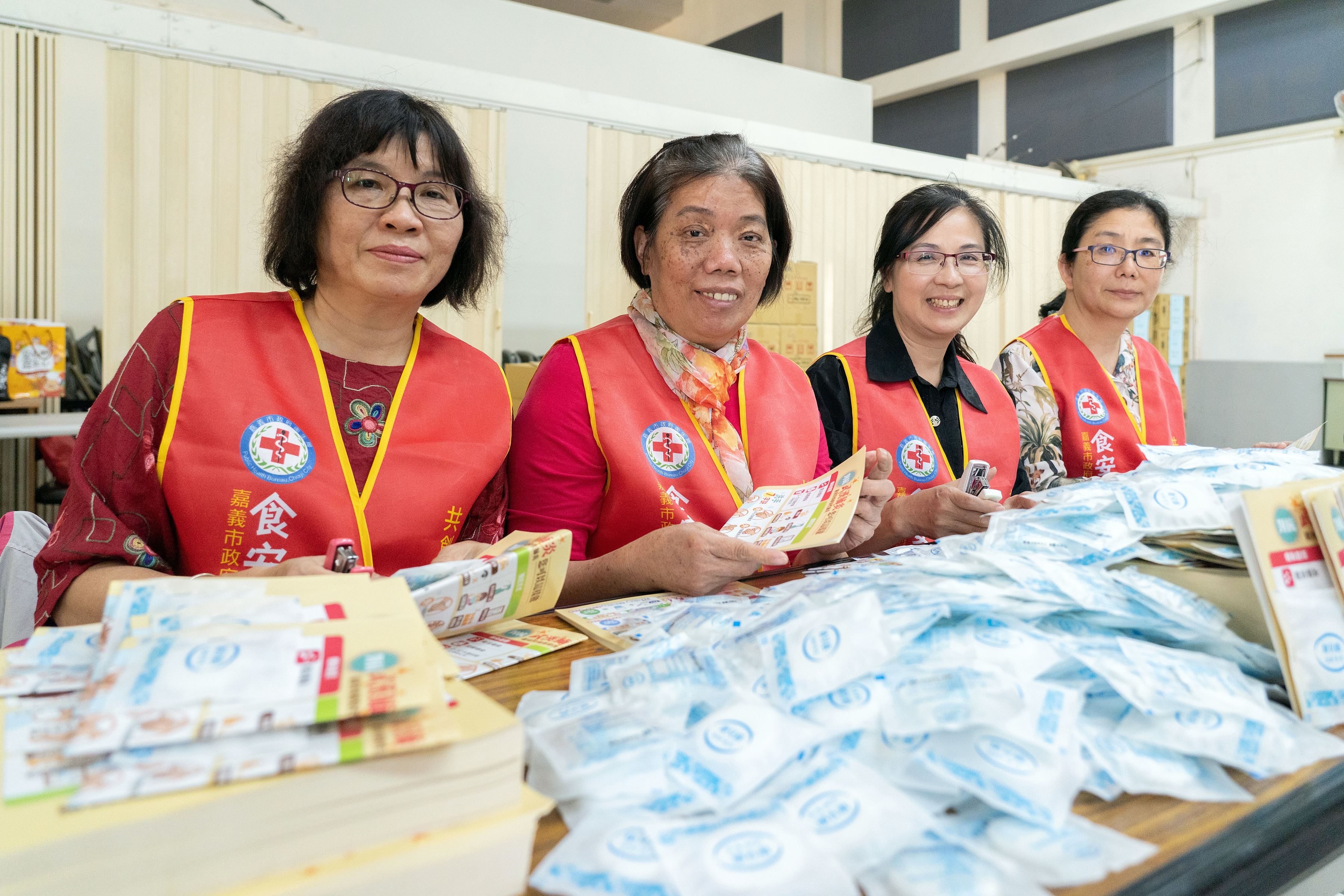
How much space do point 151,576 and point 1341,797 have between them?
1.42m

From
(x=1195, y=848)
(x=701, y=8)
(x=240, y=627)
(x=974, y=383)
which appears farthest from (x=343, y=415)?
(x=701, y=8)

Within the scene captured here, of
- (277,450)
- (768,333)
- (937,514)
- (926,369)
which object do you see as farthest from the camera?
(768,333)

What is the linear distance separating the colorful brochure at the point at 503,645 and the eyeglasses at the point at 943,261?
1503 millimetres

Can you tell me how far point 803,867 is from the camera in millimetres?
544

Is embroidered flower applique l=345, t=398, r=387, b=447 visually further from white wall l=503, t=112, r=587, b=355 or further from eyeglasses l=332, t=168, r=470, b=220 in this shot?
white wall l=503, t=112, r=587, b=355

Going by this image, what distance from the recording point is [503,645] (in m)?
1.02

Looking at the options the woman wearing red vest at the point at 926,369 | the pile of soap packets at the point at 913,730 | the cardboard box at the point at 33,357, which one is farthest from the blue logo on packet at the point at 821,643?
the cardboard box at the point at 33,357

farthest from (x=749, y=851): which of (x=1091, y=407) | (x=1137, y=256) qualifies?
(x=1137, y=256)

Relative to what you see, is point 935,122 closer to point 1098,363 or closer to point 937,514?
point 1098,363

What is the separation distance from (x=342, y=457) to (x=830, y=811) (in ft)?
3.48

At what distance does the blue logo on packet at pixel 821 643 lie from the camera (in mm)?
732

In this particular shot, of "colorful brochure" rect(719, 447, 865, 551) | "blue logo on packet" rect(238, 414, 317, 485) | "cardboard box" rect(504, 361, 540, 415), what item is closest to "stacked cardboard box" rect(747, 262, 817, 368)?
"cardboard box" rect(504, 361, 540, 415)

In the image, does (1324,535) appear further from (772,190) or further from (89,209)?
(89,209)

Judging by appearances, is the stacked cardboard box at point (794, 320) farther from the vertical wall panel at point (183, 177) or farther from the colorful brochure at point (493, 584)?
the colorful brochure at point (493, 584)
